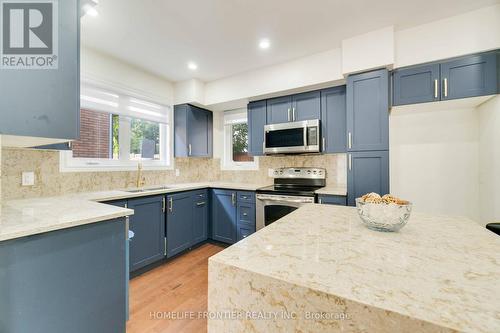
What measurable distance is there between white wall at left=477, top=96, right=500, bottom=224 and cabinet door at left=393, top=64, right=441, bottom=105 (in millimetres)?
465

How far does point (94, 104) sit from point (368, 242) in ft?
10.0

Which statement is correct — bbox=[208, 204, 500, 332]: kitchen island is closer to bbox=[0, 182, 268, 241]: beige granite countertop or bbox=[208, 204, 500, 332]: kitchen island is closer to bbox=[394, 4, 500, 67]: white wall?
bbox=[0, 182, 268, 241]: beige granite countertop

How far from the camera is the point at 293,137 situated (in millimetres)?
2912

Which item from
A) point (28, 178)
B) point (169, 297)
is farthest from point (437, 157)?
point (28, 178)

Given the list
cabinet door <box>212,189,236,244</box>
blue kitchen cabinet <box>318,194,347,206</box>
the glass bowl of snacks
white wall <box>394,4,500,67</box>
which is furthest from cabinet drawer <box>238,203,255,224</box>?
white wall <box>394,4,500,67</box>

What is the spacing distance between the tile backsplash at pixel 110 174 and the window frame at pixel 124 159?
0.06 m

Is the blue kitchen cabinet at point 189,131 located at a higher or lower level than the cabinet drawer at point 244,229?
higher

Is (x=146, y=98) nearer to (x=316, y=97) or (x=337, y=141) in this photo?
(x=316, y=97)

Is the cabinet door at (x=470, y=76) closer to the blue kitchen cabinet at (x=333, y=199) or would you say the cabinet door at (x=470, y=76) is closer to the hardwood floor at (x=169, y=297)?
the blue kitchen cabinet at (x=333, y=199)

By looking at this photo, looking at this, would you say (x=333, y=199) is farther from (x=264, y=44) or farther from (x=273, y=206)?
(x=264, y=44)

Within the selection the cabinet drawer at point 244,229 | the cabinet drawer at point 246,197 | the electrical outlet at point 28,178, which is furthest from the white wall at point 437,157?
the electrical outlet at point 28,178

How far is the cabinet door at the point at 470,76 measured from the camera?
1896 mm

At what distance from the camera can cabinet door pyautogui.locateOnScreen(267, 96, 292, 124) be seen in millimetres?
3047

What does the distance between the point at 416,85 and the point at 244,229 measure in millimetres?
2629
